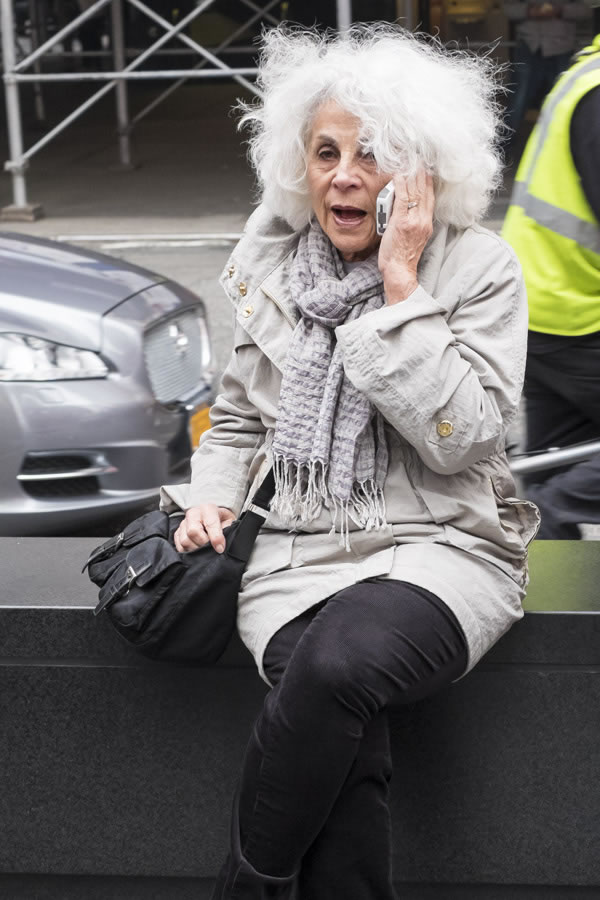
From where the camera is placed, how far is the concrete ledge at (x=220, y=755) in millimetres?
2689

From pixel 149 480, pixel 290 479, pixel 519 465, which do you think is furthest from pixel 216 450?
pixel 149 480

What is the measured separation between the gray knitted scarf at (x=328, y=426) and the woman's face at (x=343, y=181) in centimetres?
7

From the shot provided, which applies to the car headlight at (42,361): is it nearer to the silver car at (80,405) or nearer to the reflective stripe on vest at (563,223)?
the silver car at (80,405)

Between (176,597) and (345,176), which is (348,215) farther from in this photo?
(176,597)

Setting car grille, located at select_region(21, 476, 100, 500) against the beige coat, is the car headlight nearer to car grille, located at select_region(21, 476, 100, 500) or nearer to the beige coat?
car grille, located at select_region(21, 476, 100, 500)

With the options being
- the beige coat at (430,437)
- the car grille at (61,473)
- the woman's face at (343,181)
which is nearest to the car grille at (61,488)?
the car grille at (61,473)

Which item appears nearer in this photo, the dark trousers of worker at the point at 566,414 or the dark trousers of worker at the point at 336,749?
the dark trousers of worker at the point at 336,749

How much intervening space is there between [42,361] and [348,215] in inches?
75.9

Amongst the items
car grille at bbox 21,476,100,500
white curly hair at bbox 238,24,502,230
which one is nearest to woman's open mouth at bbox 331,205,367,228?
white curly hair at bbox 238,24,502,230

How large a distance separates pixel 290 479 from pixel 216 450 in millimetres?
287

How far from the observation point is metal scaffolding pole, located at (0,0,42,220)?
455 inches

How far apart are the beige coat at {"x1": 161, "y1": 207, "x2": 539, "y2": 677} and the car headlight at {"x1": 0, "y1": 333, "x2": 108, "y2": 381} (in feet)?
5.51

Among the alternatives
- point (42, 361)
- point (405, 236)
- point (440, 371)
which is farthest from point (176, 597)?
point (42, 361)

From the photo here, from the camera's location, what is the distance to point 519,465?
3.70 m
